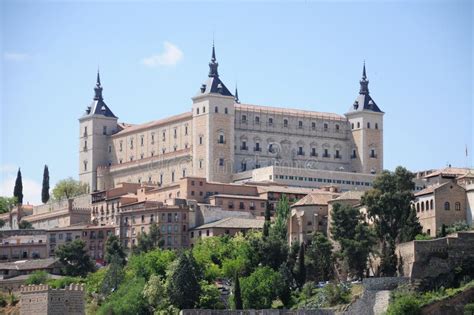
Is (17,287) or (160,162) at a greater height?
(160,162)

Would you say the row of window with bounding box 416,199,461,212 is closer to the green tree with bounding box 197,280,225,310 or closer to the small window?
the small window

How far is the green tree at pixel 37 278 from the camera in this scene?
329ft

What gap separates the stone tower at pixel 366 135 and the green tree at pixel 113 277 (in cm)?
4256

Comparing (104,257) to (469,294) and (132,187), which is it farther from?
(469,294)

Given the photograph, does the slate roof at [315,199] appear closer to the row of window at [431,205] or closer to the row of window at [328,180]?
Answer: the row of window at [431,205]

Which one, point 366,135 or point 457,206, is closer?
point 457,206

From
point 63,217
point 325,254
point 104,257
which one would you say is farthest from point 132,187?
point 325,254

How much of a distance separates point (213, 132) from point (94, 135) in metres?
18.5

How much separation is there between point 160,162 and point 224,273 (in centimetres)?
4065

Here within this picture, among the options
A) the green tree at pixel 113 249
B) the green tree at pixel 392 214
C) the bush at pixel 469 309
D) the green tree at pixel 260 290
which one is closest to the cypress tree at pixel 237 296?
the green tree at pixel 260 290

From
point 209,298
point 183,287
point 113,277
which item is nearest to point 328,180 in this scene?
point 113,277

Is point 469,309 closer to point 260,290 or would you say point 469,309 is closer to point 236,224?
point 260,290

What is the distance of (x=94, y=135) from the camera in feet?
468

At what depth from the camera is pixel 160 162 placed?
13438 centimetres
